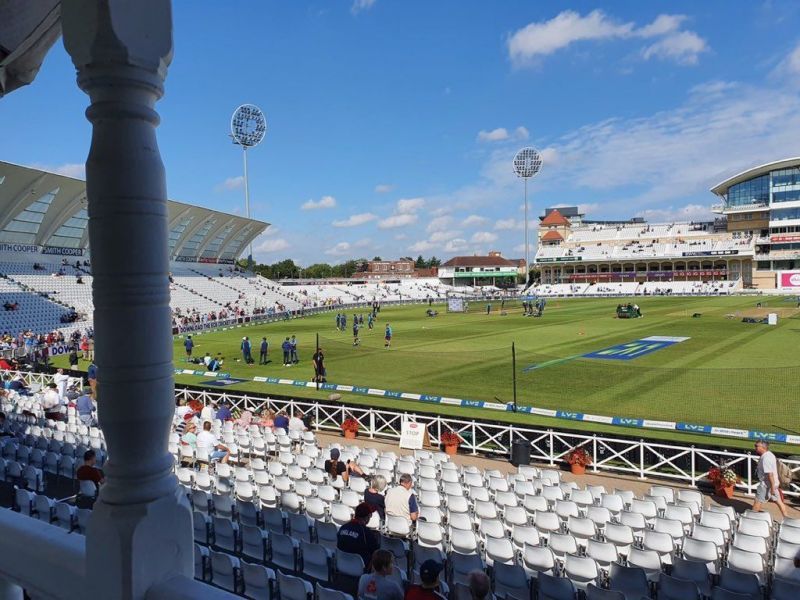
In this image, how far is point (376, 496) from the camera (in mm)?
8453

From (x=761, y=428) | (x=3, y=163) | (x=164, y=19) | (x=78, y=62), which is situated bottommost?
(x=761, y=428)

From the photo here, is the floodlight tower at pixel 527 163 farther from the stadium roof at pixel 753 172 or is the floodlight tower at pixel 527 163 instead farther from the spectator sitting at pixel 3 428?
the spectator sitting at pixel 3 428

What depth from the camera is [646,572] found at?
6.65 metres

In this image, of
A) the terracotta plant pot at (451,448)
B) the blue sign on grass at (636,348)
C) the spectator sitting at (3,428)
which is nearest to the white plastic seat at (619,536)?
the terracotta plant pot at (451,448)

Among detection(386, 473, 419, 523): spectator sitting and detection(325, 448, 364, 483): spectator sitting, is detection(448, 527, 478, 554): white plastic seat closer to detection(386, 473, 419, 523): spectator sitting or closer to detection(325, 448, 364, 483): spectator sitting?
detection(386, 473, 419, 523): spectator sitting

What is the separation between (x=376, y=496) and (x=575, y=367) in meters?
19.0

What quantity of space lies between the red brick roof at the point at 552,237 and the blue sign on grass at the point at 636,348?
107 meters

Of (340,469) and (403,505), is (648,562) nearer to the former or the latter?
(403,505)

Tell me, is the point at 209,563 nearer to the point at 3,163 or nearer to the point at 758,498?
the point at 758,498

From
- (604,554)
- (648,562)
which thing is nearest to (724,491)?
(648,562)

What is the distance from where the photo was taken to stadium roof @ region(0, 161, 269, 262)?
47969mm

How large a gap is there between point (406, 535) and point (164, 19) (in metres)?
7.36

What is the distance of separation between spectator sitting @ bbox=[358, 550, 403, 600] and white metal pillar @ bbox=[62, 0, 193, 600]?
3380 millimetres

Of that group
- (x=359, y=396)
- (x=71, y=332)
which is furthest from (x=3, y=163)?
(x=359, y=396)
